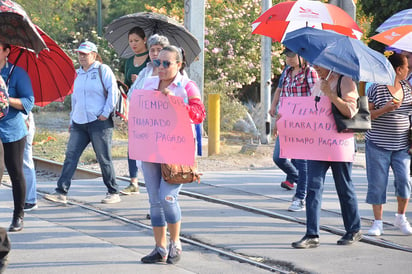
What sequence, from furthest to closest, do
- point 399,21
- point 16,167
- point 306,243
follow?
point 399,21
point 16,167
point 306,243

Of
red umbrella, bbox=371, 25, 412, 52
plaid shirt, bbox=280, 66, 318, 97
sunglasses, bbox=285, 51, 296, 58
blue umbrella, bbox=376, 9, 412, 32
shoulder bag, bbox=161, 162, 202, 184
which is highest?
blue umbrella, bbox=376, 9, 412, 32

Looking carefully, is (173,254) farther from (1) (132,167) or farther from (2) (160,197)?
(1) (132,167)

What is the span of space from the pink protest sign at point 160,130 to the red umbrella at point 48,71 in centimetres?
132

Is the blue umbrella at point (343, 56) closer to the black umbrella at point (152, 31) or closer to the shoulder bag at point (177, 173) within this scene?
the shoulder bag at point (177, 173)

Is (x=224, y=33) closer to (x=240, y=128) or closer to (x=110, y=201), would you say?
(x=240, y=128)

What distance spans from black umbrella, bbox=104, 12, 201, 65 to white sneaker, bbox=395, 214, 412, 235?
8.75ft

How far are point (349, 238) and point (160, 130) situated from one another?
2.00m

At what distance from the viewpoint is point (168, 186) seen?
6465 mm

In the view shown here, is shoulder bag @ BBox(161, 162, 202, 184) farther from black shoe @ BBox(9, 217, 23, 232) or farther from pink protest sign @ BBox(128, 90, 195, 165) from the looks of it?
black shoe @ BBox(9, 217, 23, 232)

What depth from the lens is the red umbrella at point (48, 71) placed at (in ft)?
25.5

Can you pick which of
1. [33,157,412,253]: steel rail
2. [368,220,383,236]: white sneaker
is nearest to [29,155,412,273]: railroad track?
[33,157,412,253]: steel rail

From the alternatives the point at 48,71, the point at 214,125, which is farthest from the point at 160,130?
the point at 214,125

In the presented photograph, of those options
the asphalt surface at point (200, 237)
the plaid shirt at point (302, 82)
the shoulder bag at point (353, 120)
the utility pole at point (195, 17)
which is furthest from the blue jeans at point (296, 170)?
the utility pole at point (195, 17)

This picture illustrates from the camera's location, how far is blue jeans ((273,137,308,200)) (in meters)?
8.94
